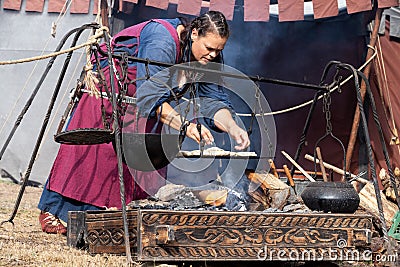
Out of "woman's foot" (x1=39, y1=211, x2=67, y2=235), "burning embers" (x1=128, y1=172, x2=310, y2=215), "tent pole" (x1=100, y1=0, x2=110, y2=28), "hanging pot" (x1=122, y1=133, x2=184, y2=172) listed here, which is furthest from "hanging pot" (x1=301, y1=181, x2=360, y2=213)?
"tent pole" (x1=100, y1=0, x2=110, y2=28)

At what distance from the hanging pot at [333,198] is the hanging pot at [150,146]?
83 centimetres

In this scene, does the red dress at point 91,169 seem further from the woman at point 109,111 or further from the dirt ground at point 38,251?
the dirt ground at point 38,251

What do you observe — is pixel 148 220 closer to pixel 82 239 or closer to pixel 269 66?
pixel 82 239

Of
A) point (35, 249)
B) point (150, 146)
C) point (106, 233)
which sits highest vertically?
point (150, 146)

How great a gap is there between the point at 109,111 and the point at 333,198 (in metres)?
1.58

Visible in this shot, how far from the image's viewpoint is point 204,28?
364 centimetres

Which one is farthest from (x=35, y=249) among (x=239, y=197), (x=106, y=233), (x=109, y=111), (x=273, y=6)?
(x=273, y=6)

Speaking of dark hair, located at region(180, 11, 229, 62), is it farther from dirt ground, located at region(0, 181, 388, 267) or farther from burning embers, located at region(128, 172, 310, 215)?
dirt ground, located at region(0, 181, 388, 267)

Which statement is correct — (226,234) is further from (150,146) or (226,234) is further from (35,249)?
(35,249)

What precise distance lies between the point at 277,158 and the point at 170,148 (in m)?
4.20

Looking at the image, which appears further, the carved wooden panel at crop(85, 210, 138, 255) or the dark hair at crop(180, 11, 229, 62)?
the dark hair at crop(180, 11, 229, 62)

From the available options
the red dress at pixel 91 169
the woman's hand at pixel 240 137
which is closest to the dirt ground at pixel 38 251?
the red dress at pixel 91 169

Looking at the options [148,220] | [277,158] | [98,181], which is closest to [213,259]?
[148,220]

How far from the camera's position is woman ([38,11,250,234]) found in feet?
12.1
